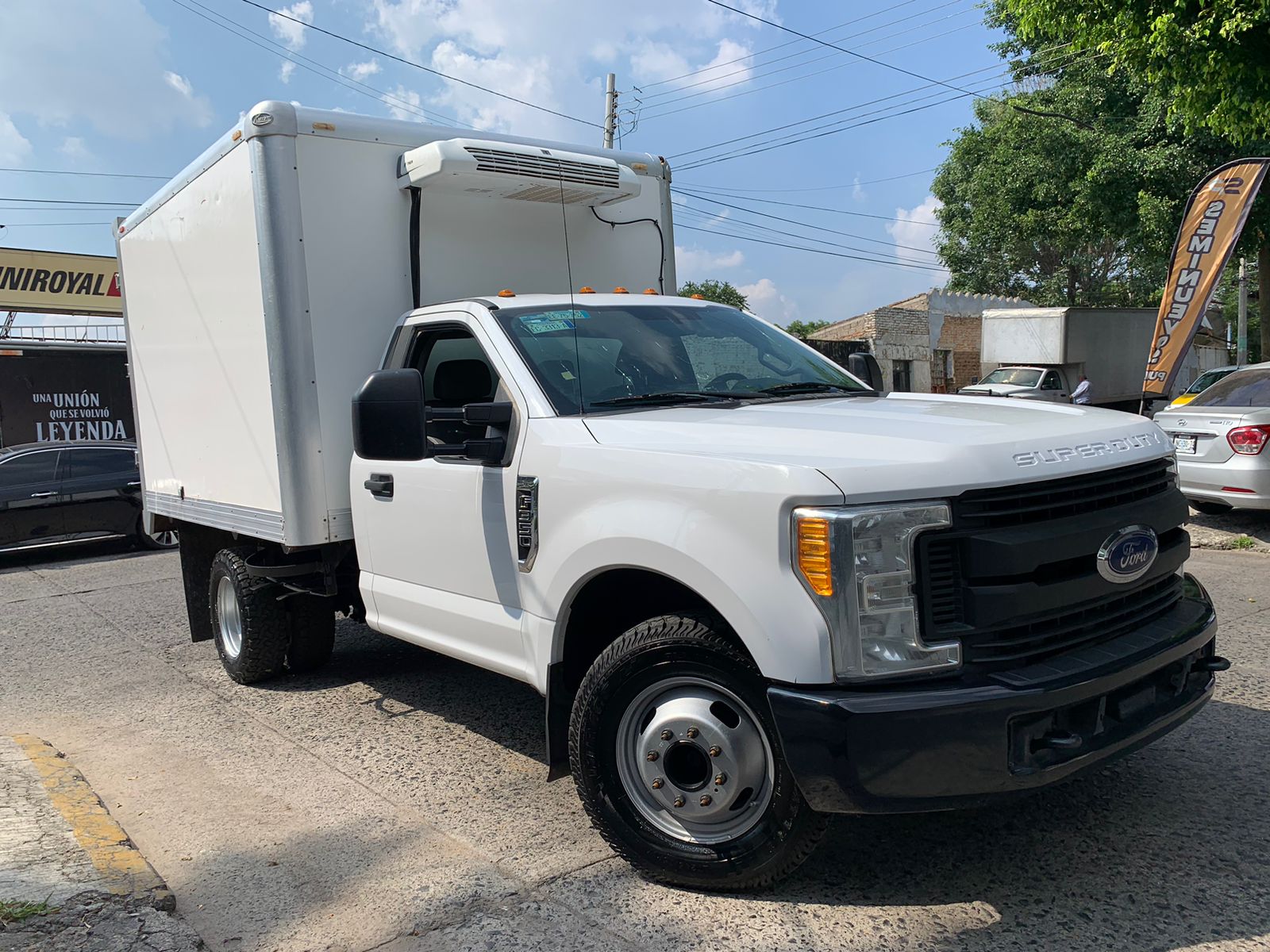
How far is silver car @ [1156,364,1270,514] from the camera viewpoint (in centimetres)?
868

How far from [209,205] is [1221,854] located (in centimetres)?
546

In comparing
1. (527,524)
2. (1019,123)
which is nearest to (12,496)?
(527,524)

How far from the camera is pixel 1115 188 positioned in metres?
19.3

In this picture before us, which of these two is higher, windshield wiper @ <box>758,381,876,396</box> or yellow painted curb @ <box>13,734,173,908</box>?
windshield wiper @ <box>758,381,876,396</box>

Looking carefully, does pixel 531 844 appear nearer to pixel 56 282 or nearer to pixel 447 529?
pixel 447 529

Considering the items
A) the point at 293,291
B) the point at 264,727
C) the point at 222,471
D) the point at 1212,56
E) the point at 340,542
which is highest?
the point at 1212,56

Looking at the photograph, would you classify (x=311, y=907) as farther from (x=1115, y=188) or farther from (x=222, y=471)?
(x=1115, y=188)

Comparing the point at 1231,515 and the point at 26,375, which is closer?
the point at 1231,515

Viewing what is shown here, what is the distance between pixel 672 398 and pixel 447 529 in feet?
3.69

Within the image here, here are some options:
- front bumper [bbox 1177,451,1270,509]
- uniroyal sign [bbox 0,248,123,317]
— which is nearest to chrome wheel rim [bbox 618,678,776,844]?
front bumper [bbox 1177,451,1270,509]

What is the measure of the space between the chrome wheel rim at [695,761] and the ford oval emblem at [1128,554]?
45.8 inches

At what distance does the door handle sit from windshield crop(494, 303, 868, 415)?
3.04 feet

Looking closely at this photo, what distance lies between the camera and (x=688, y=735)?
324cm

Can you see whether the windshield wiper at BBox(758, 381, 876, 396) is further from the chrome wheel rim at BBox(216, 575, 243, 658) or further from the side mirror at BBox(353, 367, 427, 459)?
the chrome wheel rim at BBox(216, 575, 243, 658)
